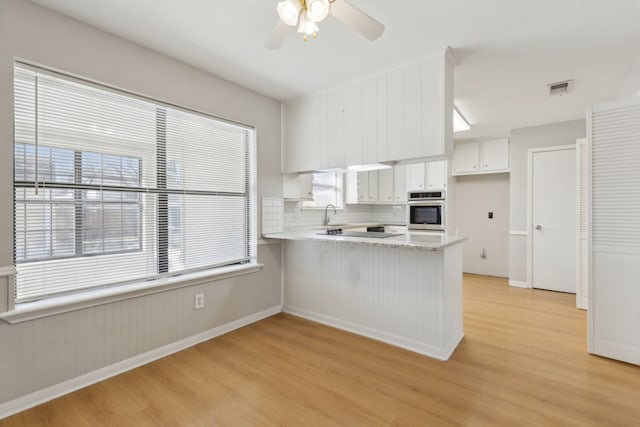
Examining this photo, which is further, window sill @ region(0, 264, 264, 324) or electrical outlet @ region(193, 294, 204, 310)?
electrical outlet @ region(193, 294, 204, 310)

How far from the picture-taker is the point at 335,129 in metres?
3.18

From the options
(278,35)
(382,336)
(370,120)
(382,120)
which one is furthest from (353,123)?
(382,336)

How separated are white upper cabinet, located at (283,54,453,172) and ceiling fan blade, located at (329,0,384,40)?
1021 mm

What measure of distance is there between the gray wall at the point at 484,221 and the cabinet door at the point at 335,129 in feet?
11.6

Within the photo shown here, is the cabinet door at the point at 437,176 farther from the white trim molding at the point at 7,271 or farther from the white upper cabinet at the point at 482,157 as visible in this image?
the white trim molding at the point at 7,271

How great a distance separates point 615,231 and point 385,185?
3.34m

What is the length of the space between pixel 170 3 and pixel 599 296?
3836 mm

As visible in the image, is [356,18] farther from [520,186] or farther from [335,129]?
[520,186]

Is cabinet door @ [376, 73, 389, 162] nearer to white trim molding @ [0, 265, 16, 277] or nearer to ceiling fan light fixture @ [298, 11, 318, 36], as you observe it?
ceiling fan light fixture @ [298, 11, 318, 36]

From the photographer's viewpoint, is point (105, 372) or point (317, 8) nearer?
point (317, 8)

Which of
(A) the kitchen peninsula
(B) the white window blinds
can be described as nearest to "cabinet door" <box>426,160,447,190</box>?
(A) the kitchen peninsula

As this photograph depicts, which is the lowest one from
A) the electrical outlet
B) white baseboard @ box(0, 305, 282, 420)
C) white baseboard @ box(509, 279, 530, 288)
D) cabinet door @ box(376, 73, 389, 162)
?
white baseboard @ box(0, 305, 282, 420)

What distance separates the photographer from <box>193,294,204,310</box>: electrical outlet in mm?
2781

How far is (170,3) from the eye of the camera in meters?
1.92
